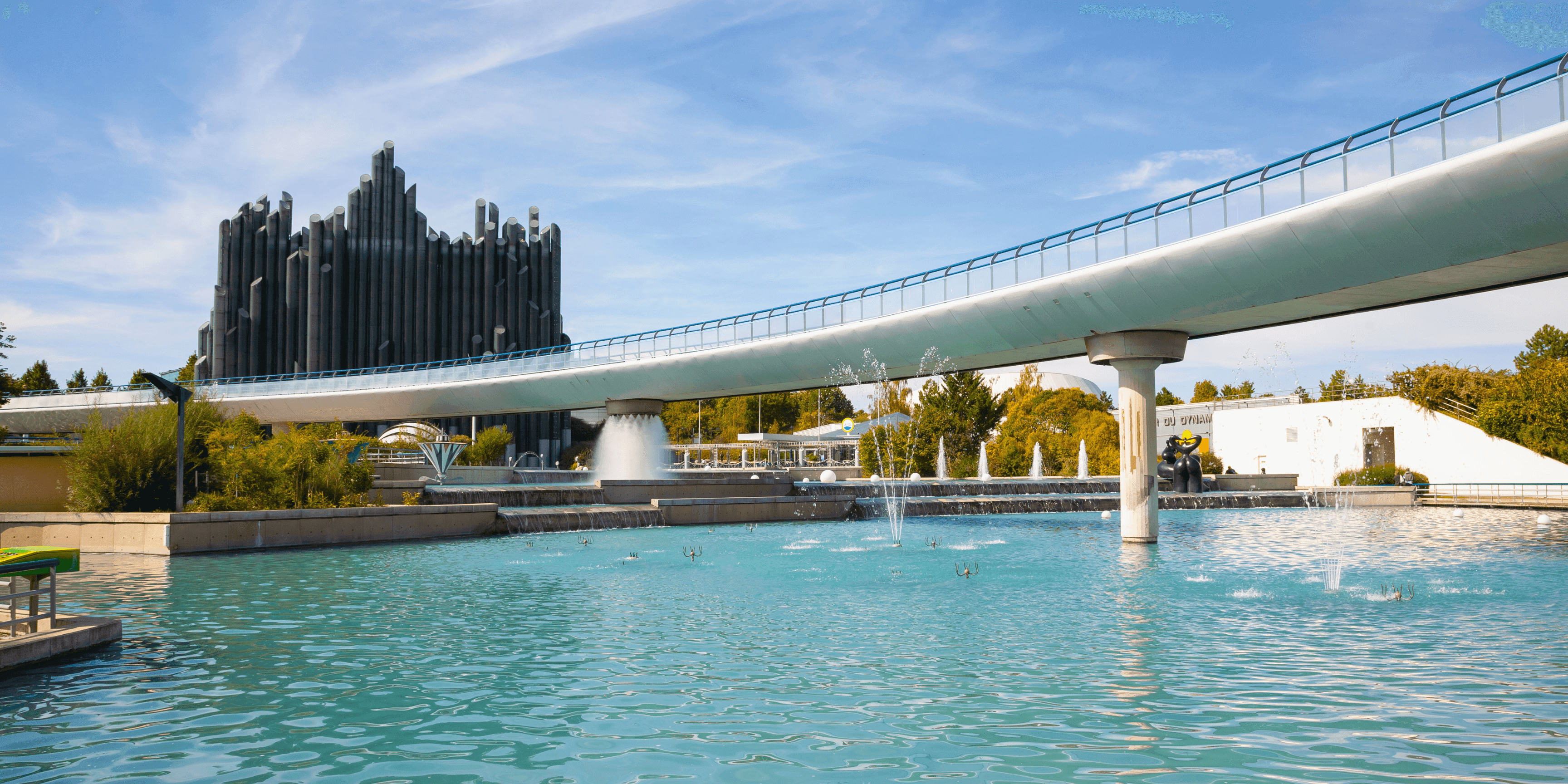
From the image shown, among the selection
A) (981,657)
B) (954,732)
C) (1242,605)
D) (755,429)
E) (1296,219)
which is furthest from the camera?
Answer: (755,429)

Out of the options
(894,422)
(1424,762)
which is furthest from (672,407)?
(1424,762)

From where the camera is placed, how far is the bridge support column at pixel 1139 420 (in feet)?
78.3

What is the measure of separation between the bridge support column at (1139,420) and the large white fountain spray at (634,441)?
25.2 meters

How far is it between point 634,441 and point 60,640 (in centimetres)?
3727

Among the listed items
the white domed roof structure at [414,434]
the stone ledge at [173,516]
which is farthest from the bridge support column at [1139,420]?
the white domed roof structure at [414,434]

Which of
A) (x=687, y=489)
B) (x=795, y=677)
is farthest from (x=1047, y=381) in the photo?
(x=795, y=677)

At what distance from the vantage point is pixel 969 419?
5456 centimetres

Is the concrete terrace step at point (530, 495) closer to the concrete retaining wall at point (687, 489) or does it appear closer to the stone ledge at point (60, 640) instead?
the concrete retaining wall at point (687, 489)

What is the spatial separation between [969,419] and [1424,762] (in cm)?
4878

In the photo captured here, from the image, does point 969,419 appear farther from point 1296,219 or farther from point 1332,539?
point 1296,219

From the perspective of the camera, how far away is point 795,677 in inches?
343

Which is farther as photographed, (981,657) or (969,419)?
(969,419)

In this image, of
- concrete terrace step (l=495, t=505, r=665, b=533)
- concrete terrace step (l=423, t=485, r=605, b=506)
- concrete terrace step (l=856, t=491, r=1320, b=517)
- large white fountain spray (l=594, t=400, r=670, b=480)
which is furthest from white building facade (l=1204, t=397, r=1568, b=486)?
concrete terrace step (l=423, t=485, r=605, b=506)

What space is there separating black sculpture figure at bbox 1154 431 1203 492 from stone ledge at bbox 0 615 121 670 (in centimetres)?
3893
